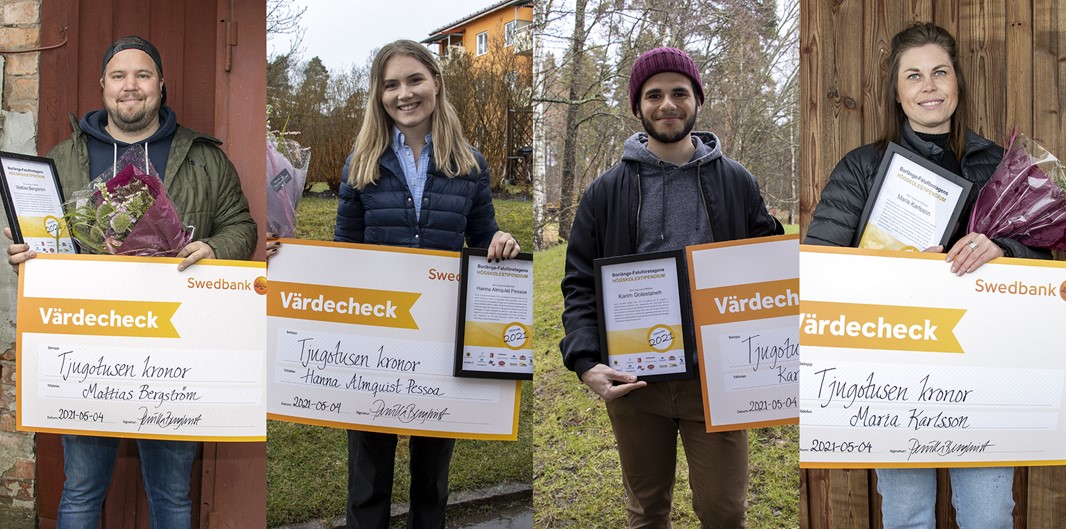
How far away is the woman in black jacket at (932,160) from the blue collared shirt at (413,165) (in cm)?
113

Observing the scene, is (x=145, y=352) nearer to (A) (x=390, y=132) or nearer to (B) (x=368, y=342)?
(B) (x=368, y=342)

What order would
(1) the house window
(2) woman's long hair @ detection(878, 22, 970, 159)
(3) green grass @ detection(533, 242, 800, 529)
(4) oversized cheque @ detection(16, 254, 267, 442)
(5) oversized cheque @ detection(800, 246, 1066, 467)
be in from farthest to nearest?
(1) the house window < (4) oversized cheque @ detection(16, 254, 267, 442) < (3) green grass @ detection(533, 242, 800, 529) < (2) woman's long hair @ detection(878, 22, 970, 159) < (5) oversized cheque @ detection(800, 246, 1066, 467)

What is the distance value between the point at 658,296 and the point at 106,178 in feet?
5.46

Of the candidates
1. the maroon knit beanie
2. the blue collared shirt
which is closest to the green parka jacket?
the blue collared shirt

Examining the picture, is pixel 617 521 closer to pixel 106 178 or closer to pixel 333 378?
pixel 333 378

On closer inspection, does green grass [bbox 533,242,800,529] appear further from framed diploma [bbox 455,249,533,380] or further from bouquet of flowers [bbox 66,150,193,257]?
bouquet of flowers [bbox 66,150,193,257]

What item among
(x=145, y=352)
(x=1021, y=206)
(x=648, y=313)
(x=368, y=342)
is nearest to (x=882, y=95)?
(x=1021, y=206)

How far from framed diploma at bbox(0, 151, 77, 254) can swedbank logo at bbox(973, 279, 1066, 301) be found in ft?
8.55

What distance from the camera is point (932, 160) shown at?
2186mm

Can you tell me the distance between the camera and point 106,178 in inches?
96.0

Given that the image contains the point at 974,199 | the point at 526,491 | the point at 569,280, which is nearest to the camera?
the point at 974,199

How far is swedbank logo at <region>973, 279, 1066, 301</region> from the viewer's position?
216cm

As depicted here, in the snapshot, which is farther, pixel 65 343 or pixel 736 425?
pixel 65 343

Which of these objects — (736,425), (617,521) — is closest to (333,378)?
(617,521)
